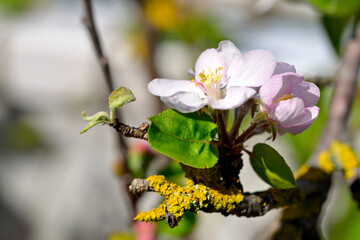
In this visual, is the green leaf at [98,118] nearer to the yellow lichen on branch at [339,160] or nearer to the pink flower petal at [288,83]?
the pink flower petal at [288,83]

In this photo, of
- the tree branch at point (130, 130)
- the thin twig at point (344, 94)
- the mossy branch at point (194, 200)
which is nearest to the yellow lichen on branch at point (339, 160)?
the thin twig at point (344, 94)

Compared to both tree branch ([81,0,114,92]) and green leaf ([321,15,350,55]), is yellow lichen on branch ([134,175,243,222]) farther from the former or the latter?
green leaf ([321,15,350,55])

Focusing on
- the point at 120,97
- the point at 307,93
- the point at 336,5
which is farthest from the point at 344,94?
the point at 120,97

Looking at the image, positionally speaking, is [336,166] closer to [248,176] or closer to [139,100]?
[248,176]

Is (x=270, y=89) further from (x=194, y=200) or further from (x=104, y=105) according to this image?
(x=104, y=105)

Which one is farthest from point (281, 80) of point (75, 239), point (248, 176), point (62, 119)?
point (62, 119)
